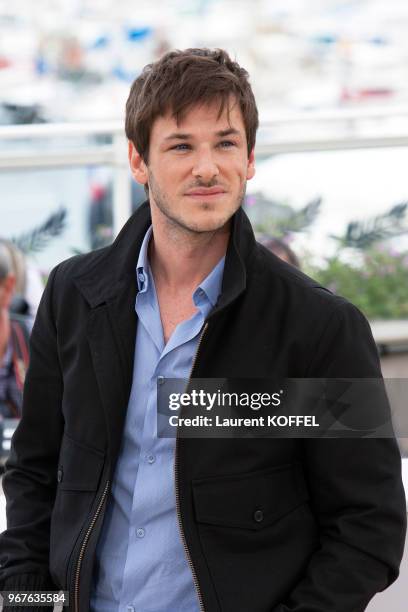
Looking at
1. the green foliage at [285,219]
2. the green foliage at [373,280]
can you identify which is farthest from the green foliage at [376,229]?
the green foliage at [285,219]

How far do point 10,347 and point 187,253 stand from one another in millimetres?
2726

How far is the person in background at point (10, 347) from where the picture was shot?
13.5 feet

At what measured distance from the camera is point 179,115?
1.52 meters

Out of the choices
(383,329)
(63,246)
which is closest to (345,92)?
(383,329)

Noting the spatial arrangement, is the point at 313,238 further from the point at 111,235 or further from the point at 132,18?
the point at 132,18

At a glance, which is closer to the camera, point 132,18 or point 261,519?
point 261,519

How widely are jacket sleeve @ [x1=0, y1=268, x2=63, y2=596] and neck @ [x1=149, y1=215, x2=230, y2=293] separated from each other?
0.68 ft

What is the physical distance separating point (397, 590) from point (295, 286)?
71 centimetres

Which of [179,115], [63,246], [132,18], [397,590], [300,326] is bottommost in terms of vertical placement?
[397,590]

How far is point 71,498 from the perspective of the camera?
157 cm

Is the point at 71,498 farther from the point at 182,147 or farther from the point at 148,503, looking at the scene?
the point at 182,147

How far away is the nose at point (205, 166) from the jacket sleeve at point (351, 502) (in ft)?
0.90

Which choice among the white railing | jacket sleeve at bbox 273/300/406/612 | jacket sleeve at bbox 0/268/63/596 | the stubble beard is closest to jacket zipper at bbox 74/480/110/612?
jacket sleeve at bbox 0/268/63/596

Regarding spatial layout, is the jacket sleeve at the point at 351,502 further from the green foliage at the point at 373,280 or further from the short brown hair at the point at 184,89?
the green foliage at the point at 373,280
